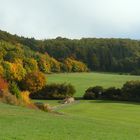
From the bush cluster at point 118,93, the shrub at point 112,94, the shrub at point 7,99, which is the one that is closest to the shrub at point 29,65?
the bush cluster at point 118,93

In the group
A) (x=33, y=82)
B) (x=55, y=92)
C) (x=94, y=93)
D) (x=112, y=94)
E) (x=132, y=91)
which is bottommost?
(x=112, y=94)

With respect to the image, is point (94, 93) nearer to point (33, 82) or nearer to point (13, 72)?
point (33, 82)

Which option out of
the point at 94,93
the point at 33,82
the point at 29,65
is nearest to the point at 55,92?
the point at 33,82

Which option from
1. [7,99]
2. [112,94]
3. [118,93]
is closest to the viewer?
[7,99]

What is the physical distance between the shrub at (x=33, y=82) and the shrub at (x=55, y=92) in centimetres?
146

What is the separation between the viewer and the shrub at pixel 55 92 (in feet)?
423

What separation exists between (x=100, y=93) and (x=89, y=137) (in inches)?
3888

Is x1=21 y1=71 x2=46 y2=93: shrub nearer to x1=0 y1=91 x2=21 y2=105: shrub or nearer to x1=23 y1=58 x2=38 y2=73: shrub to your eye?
x1=23 y1=58 x2=38 y2=73: shrub

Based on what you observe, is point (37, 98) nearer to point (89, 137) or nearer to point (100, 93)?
point (100, 93)

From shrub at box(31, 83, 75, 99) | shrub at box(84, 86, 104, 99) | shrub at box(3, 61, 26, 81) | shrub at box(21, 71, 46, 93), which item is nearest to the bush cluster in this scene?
shrub at box(84, 86, 104, 99)

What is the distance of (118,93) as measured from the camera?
12619 cm

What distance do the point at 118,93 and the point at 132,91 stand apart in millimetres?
4400

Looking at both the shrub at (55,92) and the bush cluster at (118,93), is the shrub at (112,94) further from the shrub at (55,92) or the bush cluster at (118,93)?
the shrub at (55,92)

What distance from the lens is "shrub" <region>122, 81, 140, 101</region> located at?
123 meters
